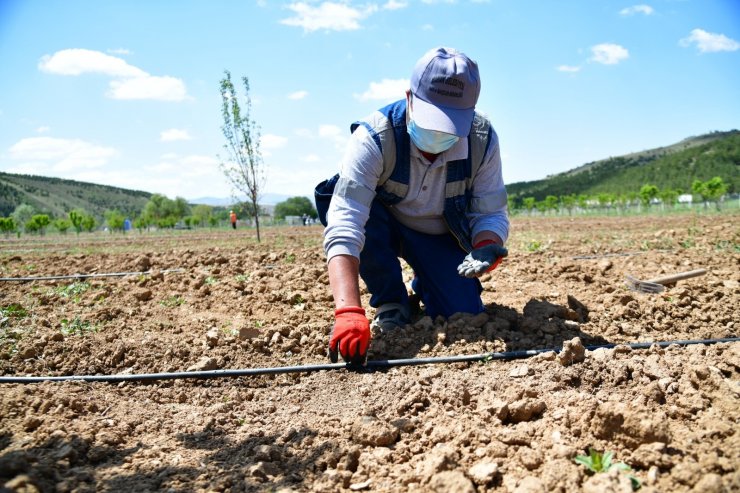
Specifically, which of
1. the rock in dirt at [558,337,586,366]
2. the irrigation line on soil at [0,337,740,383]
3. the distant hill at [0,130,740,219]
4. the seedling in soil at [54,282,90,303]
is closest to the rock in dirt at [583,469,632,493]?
the rock in dirt at [558,337,586,366]

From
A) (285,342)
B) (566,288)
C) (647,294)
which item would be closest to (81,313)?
(285,342)

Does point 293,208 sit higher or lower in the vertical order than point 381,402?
higher

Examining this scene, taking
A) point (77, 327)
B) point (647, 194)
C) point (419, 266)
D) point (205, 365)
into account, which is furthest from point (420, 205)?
point (647, 194)

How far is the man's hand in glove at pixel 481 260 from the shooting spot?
102 inches

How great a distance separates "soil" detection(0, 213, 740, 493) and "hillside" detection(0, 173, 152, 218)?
245ft

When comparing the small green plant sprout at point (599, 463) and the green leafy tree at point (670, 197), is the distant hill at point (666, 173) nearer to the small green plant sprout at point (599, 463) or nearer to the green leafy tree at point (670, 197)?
the green leafy tree at point (670, 197)

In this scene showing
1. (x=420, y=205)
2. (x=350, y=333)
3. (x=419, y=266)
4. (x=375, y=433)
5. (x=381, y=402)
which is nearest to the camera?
(x=375, y=433)

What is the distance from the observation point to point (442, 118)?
8.27ft

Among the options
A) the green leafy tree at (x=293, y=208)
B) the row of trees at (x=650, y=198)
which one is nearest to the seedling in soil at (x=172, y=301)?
the row of trees at (x=650, y=198)

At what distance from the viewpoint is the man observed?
253 cm

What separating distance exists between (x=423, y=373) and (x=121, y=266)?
537 centimetres

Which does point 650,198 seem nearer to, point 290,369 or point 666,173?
point 666,173

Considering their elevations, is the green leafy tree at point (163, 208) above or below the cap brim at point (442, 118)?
above

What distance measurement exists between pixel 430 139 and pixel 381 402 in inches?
50.8
